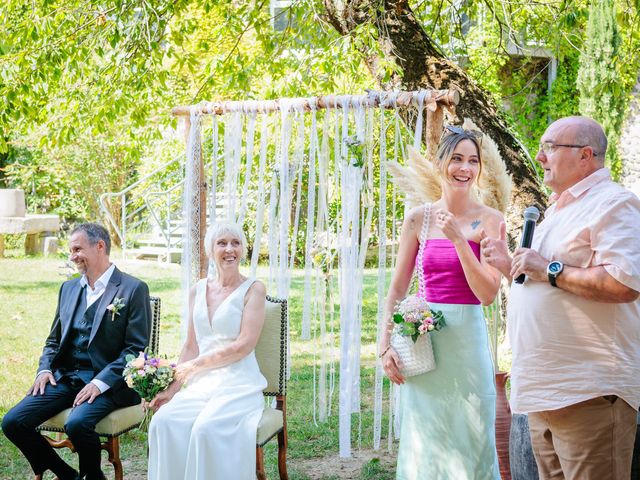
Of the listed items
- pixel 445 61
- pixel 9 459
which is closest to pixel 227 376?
pixel 9 459

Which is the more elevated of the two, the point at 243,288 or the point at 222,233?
the point at 222,233

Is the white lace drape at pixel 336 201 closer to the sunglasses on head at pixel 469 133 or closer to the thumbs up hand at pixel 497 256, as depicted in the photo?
the sunglasses on head at pixel 469 133

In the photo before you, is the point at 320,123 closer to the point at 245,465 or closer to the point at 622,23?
the point at 622,23

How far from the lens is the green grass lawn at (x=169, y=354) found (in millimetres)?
4551

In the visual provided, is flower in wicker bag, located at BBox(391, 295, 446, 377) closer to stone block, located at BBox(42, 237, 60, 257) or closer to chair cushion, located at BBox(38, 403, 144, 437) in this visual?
chair cushion, located at BBox(38, 403, 144, 437)

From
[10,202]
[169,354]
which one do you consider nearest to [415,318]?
[169,354]

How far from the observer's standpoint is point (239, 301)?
12.7 feet

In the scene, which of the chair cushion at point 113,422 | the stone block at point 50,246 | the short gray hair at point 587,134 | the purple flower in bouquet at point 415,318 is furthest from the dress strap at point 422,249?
Result: the stone block at point 50,246

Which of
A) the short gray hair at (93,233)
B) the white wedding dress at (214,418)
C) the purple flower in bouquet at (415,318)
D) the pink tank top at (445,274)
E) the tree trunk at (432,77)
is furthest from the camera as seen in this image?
the tree trunk at (432,77)

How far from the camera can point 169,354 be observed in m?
7.38

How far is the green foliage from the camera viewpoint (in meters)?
11.0

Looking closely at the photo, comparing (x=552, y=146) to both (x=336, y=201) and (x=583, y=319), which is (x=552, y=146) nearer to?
(x=583, y=319)

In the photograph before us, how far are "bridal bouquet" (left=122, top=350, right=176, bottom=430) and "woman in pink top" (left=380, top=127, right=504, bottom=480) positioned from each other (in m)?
1.08

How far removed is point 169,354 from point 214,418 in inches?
154
